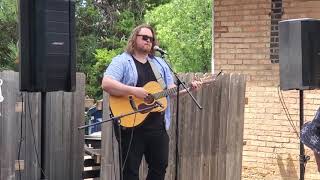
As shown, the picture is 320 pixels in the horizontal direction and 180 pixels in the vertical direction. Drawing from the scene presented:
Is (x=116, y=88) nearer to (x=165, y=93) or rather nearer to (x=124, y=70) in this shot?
(x=124, y=70)

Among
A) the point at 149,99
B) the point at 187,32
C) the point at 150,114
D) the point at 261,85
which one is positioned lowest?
the point at 150,114

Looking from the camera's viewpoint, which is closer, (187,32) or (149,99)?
(149,99)

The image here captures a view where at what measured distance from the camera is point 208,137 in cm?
686

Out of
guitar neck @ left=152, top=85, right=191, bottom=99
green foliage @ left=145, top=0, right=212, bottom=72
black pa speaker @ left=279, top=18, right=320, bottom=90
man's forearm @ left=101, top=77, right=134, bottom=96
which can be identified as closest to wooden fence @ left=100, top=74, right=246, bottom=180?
black pa speaker @ left=279, top=18, right=320, bottom=90

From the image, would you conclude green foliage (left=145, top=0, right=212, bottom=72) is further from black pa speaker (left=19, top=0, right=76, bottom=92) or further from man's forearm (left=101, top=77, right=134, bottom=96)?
black pa speaker (left=19, top=0, right=76, bottom=92)

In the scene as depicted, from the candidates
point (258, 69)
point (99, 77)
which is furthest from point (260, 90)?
point (99, 77)

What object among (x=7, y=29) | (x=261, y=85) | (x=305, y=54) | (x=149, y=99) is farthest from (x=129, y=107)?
(x=7, y=29)

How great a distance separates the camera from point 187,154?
668 centimetres

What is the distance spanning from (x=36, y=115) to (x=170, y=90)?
1.82 meters

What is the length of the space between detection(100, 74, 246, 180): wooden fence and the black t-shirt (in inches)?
48.3

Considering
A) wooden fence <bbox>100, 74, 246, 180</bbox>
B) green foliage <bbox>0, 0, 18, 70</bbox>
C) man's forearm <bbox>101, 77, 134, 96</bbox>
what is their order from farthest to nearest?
green foliage <bbox>0, 0, 18, 70</bbox> → wooden fence <bbox>100, 74, 246, 180</bbox> → man's forearm <bbox>101, 77, 134, 96</bbox>

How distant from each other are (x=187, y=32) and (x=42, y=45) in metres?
12.0

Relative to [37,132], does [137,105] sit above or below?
above

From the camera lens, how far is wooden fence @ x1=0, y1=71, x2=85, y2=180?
618 centimetres
